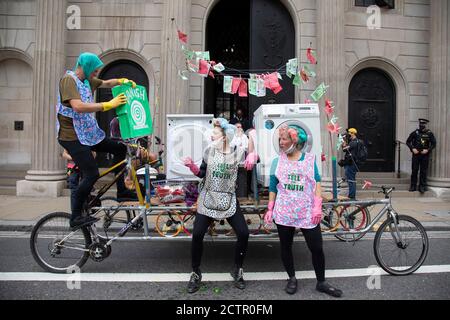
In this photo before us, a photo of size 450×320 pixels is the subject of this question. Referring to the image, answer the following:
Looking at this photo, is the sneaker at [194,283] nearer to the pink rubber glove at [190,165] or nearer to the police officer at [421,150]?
the pink rubber glove at [190,165]

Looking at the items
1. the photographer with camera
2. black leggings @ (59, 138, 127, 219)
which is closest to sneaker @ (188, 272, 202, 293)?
black leggings @ (59, 138, 127, 219)

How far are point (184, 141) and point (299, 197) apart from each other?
7.27 ft

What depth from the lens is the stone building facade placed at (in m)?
11.0

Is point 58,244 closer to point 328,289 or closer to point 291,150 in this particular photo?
point 291,150

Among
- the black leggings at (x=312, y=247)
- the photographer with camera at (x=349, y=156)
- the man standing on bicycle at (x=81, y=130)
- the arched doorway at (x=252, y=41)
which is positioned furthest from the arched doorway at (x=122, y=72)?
the black leggings at (x=312, y=247)

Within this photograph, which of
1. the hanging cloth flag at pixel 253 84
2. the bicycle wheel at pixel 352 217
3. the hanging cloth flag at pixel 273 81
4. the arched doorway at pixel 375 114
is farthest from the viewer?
the arched doorway at pixel 375 114

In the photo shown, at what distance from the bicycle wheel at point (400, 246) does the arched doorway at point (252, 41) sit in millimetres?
7286

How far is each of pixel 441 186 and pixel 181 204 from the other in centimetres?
1005

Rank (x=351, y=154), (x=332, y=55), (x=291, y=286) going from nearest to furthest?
(x=291, y=286) < (x=351, y=154) < (x=332, y=55)

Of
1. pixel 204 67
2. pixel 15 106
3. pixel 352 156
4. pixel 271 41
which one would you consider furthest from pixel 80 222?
pixel 15 106

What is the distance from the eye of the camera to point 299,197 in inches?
150

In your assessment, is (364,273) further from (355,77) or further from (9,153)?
(9,153)

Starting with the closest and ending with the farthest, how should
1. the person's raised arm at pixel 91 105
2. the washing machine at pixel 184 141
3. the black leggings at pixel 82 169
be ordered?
the person's raised arm at pixel 91 105
the black leggings at pixel 82 169
the washing machine at pixel 184 141

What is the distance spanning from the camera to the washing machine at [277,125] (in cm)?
501
